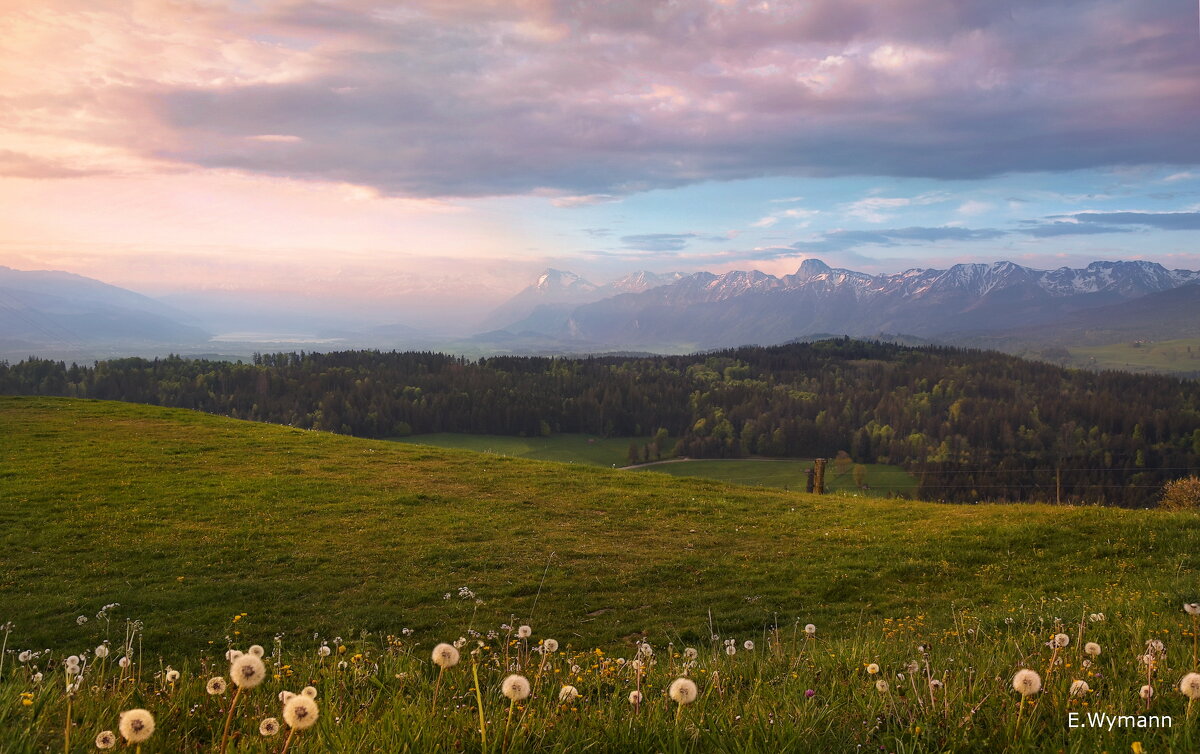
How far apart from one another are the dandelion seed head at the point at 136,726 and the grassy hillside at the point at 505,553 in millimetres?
7908

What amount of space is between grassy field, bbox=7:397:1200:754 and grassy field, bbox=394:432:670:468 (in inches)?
3834

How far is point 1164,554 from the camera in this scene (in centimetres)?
1576

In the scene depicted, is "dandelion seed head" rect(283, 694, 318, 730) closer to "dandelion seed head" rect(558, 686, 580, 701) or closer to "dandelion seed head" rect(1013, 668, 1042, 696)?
"dandelion seed head" rect(558, 686, 580, 701)

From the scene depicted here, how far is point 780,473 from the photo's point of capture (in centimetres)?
11419

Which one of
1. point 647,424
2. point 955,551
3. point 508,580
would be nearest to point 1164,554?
point 955,551

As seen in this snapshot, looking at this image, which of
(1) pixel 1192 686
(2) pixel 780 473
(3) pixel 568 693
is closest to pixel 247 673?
(3) pixel 568 693

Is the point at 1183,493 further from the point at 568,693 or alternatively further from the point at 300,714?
the point at 300,714

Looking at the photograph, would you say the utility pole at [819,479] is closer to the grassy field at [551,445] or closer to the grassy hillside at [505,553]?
the grassy hillside at [505,553]

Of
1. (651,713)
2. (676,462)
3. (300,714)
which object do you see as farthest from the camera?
(676,462)

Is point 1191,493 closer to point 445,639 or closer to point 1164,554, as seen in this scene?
point 1164,554

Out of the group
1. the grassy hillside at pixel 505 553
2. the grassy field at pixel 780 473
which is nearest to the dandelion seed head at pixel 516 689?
the grassy hillside at pixel 505 553

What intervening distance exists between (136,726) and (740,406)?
548ft

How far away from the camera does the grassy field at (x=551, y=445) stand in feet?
414

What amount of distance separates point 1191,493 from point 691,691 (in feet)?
169
